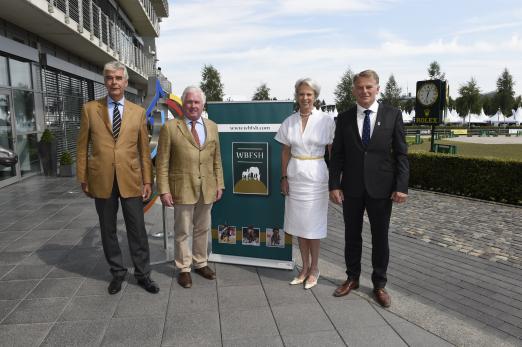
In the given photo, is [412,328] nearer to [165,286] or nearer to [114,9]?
[165,286]

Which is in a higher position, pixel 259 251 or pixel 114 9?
pixel 114 9

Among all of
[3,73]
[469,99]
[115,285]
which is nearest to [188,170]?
[115,285]

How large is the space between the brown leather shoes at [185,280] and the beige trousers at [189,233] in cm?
4

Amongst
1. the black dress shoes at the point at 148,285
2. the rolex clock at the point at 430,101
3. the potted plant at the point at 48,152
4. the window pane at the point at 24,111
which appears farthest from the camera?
the potted plant at the point at 48,152

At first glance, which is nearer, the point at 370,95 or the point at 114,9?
the point at 370,95

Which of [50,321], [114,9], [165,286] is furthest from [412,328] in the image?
[114,9]

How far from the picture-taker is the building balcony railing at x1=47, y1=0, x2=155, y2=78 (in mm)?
10461

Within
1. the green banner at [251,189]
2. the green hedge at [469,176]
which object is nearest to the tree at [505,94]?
the green hedge at [469,176]

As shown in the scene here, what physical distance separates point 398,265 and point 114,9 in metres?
19.9

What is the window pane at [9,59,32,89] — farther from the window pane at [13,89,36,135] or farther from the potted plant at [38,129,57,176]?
the potted plant at [38,129,57,176]

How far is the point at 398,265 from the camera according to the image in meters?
4.32

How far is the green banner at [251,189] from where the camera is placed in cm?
401

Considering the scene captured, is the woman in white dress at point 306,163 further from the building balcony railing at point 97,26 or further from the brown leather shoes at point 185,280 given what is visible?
Answer: the building balcony railing at point 97,26

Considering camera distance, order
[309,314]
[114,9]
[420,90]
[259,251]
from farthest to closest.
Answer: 1. [114,9]
2. [420,90]
3. [259,251]
4. [309,314]
